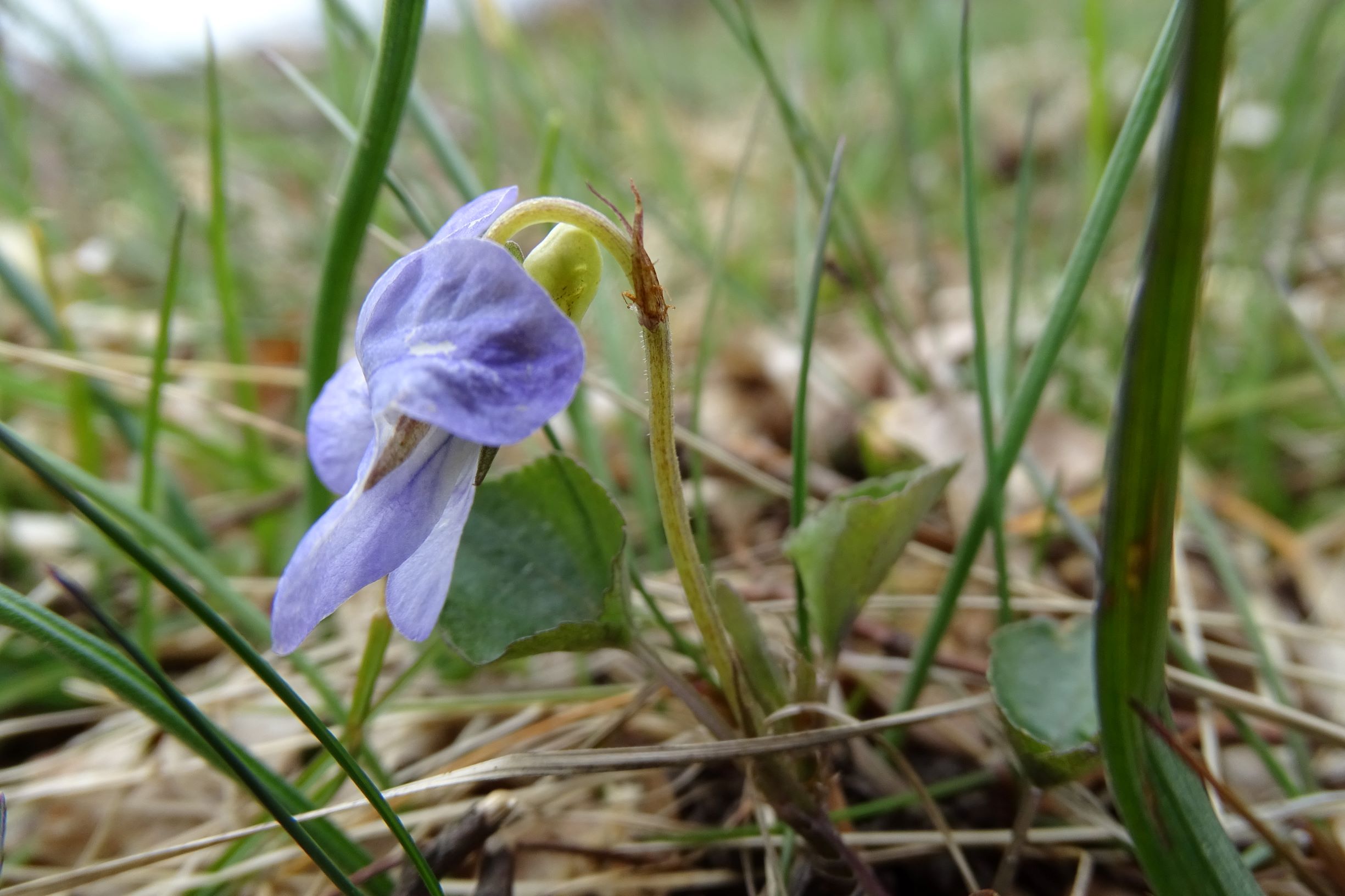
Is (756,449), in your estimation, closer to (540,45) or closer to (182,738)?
(182,738)

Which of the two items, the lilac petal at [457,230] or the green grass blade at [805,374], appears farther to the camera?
the green grass blade at [805,374]

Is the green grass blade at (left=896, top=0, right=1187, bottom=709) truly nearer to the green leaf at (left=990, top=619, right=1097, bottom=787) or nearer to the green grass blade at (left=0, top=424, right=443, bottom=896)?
the green leaf at (left=990, top=619, right=1097, bottom=787)

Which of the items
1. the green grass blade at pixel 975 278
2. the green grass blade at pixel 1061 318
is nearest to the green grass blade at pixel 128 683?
the green grass blade at pixel 1061 318

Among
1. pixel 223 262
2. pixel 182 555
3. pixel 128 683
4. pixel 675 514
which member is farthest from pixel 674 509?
pixel 223 262

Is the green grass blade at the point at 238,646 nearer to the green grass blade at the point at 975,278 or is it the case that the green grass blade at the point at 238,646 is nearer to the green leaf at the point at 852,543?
the green leaf at the point at 852,543

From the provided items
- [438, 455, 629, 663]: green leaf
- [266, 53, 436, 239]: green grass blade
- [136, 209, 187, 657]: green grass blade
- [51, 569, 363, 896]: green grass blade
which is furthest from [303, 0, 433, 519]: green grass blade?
[51, 569, 363, 896]: green grass blade
